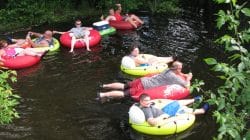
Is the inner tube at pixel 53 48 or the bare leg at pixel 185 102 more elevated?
the inner tube at pixel 53 48

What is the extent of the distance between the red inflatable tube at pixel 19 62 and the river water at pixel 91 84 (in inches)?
7.4

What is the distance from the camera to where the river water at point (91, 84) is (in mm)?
8438

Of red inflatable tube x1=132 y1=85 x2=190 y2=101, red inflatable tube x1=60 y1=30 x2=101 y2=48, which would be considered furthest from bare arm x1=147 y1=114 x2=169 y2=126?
red inflatable tube x1=60 y1=30 x2=101 y2=48

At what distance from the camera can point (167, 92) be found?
9414mm

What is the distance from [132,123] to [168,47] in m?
5.69

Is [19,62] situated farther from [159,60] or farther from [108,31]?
[108,31]

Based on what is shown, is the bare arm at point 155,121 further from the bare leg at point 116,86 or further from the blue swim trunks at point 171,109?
the bare leg at point 116,86

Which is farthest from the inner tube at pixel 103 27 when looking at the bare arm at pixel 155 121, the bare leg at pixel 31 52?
the bare arm at pixel 155 121

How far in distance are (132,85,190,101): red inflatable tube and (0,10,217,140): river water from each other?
578 mm

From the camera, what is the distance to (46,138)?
26.8 ft

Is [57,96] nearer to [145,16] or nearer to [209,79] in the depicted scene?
[209,79]

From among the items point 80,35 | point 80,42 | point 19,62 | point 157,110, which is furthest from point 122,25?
point 157,110

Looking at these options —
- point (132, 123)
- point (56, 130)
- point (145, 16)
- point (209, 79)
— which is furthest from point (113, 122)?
point (145, 16)

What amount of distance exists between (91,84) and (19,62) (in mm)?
2445
